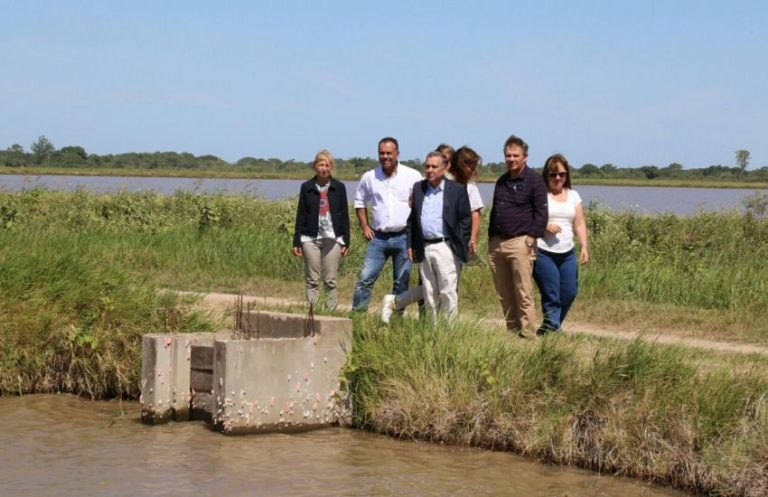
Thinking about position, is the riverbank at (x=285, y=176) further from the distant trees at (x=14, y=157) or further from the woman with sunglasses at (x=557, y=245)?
the woman with sunglasses at (x=557, y=245)

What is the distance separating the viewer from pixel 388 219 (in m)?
10.9

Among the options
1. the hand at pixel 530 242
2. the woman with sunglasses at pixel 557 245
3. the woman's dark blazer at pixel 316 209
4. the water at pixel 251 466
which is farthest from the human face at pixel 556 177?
the water at pixel 251 466

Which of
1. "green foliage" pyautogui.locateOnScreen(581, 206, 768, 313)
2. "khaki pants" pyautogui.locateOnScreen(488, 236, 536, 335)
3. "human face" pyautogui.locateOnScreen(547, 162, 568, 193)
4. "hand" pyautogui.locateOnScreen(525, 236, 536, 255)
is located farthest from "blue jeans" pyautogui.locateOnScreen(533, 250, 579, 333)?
"green foliage" pyautogui.locateOnScreen(581, 206, 768, 313)

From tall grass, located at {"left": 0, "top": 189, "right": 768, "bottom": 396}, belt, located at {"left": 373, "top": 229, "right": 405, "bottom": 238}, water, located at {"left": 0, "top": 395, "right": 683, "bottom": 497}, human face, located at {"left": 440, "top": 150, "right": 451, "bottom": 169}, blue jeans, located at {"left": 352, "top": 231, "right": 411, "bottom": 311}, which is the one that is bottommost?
water, located at {"left": 0, "top": 395, "right": 683, "bottom": 497}

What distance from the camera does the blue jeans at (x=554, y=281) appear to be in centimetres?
1049

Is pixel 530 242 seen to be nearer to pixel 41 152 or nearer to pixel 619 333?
pixel 619 333

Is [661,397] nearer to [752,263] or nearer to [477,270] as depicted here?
[477,270]

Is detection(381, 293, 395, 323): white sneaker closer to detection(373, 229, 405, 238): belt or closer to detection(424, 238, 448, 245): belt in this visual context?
detection(424, 238, 448, 245): belt

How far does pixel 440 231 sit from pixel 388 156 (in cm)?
130

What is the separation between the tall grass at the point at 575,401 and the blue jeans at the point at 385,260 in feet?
4.55

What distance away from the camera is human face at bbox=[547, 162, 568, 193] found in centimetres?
1058

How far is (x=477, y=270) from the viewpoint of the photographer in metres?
14.9

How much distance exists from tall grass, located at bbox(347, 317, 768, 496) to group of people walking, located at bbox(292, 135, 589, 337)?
642 millimetres

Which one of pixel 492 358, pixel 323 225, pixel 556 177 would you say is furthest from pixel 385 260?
pixel 492 358
